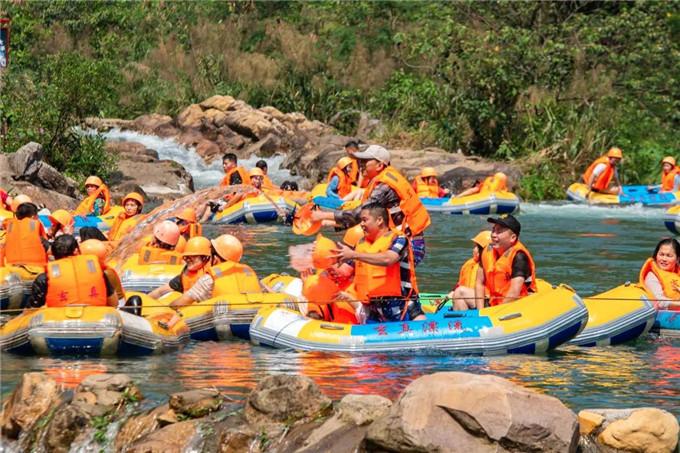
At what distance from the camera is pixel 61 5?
38.4m

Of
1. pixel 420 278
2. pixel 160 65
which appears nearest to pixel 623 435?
pixel 420 278

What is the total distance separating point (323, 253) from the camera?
10.8 metres

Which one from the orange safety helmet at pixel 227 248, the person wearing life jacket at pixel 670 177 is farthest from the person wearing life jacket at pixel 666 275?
the person wearing life jacket at pixel 670 177

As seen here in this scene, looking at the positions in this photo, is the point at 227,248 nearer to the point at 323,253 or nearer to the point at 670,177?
the point at 323,253

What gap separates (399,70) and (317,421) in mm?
27974

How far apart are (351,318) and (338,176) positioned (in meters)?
10.1

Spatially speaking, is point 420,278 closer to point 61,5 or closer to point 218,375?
point 218,375

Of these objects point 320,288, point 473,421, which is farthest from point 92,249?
Answer: point 473,421

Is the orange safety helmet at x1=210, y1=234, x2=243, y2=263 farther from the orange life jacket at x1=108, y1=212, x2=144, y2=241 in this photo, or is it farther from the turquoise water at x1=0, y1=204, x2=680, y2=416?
the orange life jacket at x1=108, y1=212, x2=144, y2=241

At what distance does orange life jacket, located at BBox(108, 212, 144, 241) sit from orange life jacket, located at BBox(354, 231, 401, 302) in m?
5.92

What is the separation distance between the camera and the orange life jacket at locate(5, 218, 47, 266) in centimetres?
1362

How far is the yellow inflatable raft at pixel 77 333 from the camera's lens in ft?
34.1

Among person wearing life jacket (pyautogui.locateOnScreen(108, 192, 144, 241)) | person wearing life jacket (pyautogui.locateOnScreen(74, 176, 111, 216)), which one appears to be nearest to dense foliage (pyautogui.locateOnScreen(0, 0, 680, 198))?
person wearing life jacket (pyautogui.locateOnScreen(74, 176, 111, 216))

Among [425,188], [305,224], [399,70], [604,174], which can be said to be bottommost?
[425,188]
